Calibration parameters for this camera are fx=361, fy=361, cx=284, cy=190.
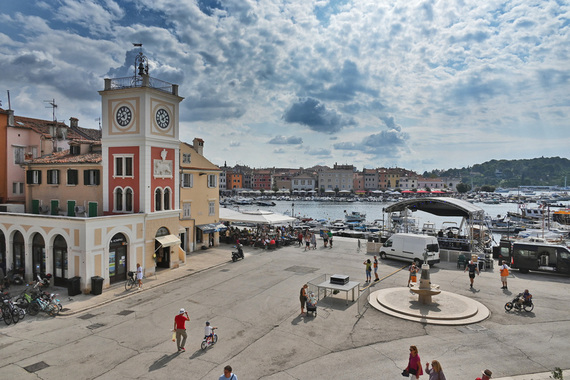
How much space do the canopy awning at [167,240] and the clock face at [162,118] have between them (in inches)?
294

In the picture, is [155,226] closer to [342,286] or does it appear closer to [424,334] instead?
[342,286]

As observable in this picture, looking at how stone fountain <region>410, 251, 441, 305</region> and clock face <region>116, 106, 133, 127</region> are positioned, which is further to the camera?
clock face <region>116, 106, 133, 127</region>

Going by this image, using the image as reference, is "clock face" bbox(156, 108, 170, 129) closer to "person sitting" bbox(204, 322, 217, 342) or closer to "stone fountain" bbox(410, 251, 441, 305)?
"person sitting" bbox(204, 322, 217, 342)

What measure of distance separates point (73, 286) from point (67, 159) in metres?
12.7

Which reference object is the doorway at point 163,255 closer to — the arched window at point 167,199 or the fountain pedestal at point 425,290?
the arched window at point 167,199

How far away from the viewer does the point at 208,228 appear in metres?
32.3

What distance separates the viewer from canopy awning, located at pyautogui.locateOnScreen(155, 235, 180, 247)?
23.6 metres

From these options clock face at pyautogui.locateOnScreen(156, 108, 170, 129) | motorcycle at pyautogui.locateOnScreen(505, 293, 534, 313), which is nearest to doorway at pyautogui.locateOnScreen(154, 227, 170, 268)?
clock face at pyautogui.locateOnScreen(156, 108, 170, 129)

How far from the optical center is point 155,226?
77.9ft

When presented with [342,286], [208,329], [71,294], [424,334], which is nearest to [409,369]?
[424,334]

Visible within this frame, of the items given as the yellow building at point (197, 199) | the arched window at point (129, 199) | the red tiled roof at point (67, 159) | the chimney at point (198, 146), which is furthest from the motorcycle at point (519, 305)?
the chimney at point (198, 146)

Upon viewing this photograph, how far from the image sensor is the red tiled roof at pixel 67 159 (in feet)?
85.0

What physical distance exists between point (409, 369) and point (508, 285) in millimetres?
14187

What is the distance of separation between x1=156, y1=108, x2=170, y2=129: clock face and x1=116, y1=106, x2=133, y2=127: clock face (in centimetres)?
168
